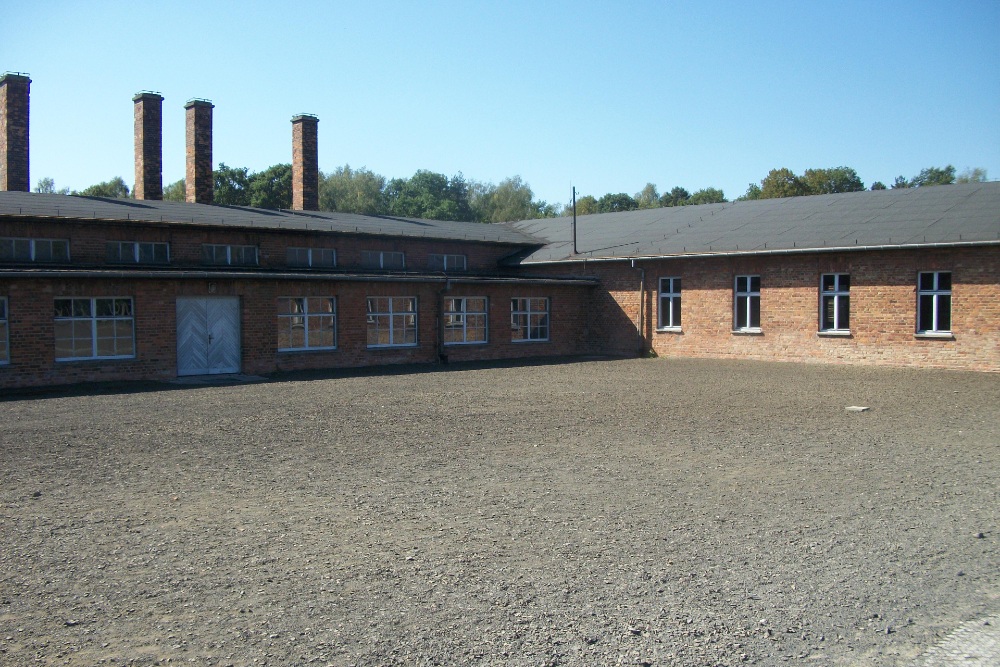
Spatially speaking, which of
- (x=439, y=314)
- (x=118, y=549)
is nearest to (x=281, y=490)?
(x=118, y=549)

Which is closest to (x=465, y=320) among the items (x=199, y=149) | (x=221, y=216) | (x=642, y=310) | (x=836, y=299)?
(x=642, y=310)

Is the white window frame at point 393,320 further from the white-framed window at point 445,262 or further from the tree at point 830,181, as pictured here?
the tree at point 830,181

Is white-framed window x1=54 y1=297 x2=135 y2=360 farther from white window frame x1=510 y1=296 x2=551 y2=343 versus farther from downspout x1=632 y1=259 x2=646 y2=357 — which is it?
downspout x1=632 y1=259 x2=646 y2=357

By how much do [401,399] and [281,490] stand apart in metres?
7.45

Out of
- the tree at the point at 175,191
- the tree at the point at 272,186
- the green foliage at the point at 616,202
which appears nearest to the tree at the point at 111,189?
the tree at the point at 175,191

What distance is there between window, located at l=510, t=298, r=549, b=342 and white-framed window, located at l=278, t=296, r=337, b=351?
6476 millimetres

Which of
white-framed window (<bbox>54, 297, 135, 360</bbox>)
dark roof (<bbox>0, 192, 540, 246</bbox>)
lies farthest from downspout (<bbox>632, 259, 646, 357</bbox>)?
white-framed window (<bbox>54, 297, 135, 360</bbox>)

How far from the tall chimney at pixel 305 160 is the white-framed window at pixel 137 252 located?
786 centimetres

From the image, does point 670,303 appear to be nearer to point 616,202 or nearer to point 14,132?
point 14,132

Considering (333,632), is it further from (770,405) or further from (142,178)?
(142,178)

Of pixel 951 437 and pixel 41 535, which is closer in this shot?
pixel 41 535

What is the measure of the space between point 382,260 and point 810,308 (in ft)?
42.8

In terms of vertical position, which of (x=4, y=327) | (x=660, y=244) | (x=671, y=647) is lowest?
(x=671, y=647)

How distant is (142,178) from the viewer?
2741 centimetres
